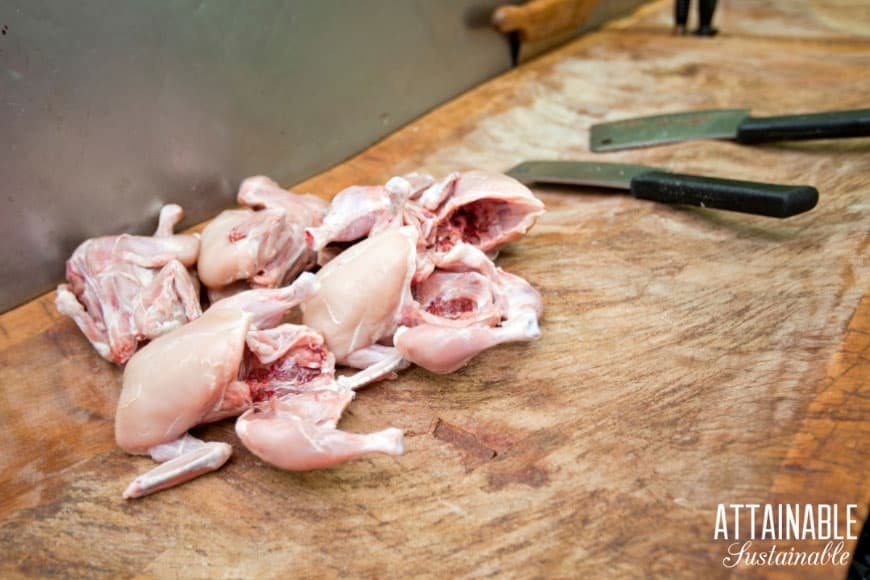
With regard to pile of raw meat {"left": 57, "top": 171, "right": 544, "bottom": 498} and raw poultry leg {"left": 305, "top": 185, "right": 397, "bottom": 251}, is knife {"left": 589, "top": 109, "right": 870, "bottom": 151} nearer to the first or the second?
pile of raw meat {"left": 57, "top": 171, "right": 544, "bottom": 498}

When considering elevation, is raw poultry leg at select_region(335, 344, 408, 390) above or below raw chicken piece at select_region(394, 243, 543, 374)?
below

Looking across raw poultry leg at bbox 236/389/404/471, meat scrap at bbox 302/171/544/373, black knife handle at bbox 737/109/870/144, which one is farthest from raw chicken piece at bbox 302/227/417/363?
black knife handle at bbox 737/109/870/144

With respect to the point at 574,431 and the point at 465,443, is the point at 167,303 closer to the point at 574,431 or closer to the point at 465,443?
the point at 465,443

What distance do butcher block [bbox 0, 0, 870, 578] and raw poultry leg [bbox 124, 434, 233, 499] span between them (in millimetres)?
23

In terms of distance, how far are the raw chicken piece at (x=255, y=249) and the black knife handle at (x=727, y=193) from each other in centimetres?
82

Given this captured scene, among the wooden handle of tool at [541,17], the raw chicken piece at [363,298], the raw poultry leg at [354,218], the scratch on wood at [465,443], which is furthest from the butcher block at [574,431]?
the wooden handle of tool at [541,17]

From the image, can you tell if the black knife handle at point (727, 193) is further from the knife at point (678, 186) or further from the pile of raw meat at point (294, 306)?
the pile of raw meat at point (294, 306)

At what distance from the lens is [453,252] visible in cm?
167

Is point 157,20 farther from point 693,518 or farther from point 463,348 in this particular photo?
point 693,518

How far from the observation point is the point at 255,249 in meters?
1.74

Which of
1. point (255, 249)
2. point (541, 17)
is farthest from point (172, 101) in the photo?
point (541, 17)

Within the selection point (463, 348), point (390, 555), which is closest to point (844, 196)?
point (463, 348)

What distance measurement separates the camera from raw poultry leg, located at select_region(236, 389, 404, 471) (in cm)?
132

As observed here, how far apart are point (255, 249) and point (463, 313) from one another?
1.54 feet
